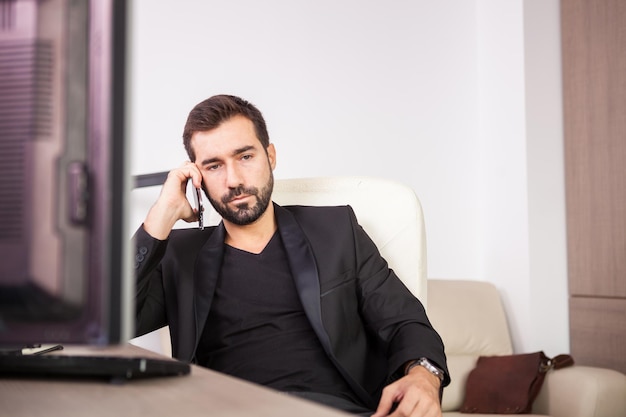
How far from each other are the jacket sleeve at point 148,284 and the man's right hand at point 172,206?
0.08ft

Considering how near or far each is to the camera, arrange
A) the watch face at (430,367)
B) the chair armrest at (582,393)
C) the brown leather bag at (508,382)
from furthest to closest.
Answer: the brown leather bag at (508,382) < the chair armrest at (582,393) < the watch face at (430,367)

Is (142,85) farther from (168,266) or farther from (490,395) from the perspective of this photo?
(490,395)

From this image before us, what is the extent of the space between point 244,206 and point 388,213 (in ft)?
1.25

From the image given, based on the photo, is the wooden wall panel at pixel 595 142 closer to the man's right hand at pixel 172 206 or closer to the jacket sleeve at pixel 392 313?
the jacket sleeve at pixel 392 313

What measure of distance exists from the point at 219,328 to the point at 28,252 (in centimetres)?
143

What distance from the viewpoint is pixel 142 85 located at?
2828mm

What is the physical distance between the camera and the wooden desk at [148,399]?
639 millimetres

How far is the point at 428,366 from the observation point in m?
1.66

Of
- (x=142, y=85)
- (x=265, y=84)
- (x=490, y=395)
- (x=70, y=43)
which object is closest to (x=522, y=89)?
(x=265, y=84)

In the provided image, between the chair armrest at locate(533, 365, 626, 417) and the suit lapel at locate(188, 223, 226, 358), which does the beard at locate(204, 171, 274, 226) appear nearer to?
the suit lapel at locate(188, 223, 226, 358)

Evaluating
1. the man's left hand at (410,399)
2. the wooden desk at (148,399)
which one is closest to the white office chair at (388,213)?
the man's left hand at (410,399)

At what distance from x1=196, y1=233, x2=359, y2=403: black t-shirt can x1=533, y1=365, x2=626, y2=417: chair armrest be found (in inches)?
41.6

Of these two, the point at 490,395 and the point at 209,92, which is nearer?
the point at 490,395

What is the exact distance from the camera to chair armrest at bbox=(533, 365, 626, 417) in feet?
8.20
